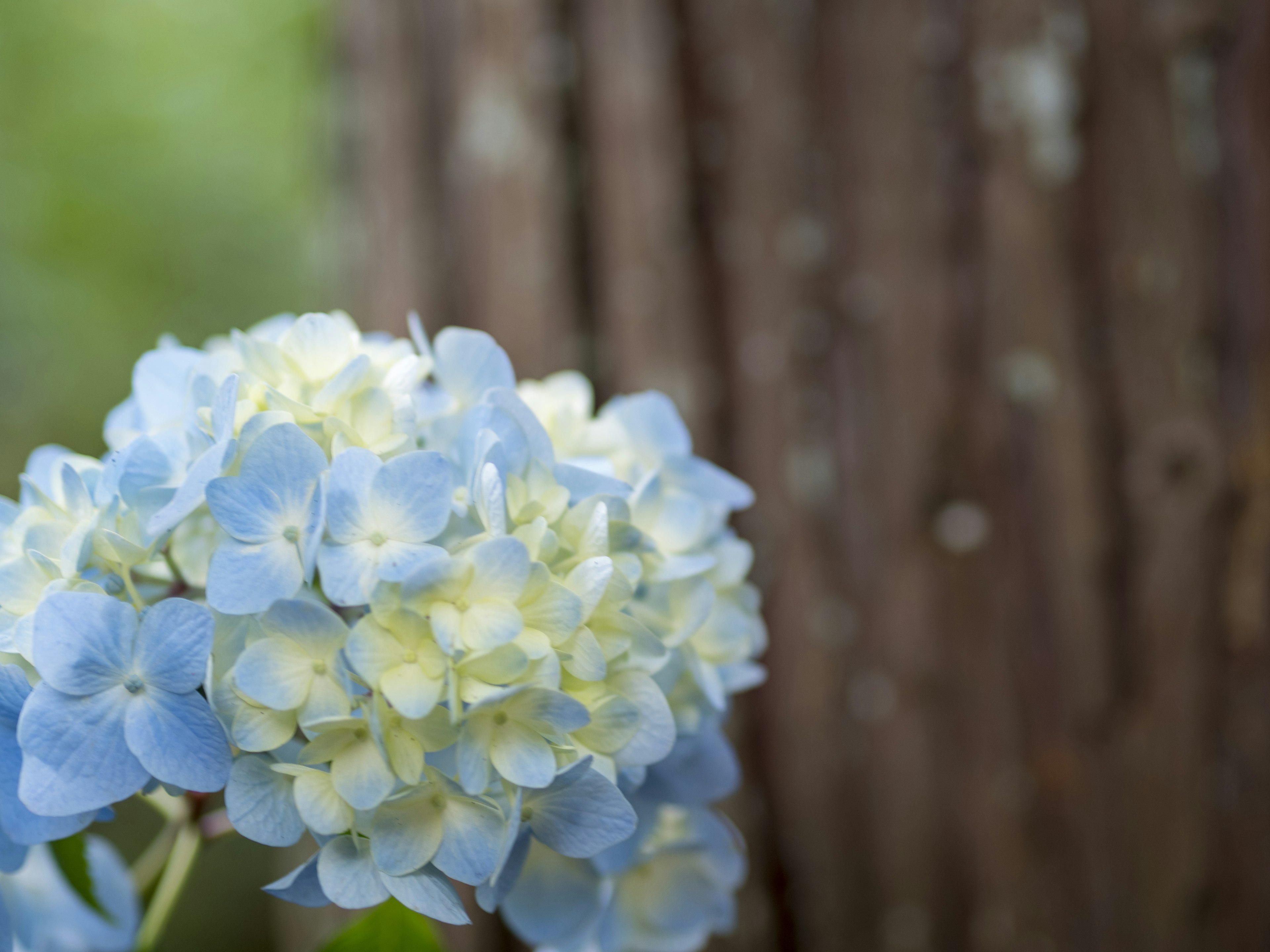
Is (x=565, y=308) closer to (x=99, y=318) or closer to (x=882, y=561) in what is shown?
(x=882, y=561)

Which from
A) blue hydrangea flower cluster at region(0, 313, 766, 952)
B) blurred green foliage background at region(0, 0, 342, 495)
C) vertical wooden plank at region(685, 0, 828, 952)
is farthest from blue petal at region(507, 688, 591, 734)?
blurred green foliage background at region(0, 0, 342, 495)

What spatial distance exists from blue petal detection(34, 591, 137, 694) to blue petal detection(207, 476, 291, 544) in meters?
0.04

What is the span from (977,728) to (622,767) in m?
0.45

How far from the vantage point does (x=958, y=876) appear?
63 centimetres

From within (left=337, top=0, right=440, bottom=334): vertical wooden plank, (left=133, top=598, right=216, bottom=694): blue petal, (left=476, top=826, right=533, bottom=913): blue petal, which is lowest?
(left=476, top=826, right=533, bottom=913): blue petal

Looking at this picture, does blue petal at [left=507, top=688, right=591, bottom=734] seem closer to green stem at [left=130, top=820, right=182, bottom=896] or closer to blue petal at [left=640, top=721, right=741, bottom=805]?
blue petal at [left=640, top=721, right=741, bottom=805]

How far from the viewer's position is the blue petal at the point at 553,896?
0.33 m

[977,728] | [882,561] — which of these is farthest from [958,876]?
[882,561]

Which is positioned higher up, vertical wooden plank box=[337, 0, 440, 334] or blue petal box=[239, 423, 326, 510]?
vertical wooden plank box=[337, 0, 440, 334]

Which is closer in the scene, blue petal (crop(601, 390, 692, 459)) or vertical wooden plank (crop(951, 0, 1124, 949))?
blue petal (crop(601, 390, 692, 459))

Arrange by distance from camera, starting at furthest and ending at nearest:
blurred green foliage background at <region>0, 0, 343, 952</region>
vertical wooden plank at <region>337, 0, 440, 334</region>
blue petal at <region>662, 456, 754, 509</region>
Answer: blurred green foliage background at <region>0, 0, 343, 952</region> < vertical wooden plank at <region>337, 0, 440, 334</region> < blue petal at <region>662, 456, 754, 509</region>

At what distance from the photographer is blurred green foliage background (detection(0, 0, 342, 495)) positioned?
173cm

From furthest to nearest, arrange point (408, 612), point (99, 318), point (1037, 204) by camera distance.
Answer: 1. point (99, 318)
2. point (1037, 204)
3. point (408, 612)

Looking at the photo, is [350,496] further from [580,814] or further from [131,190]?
[131,190]
